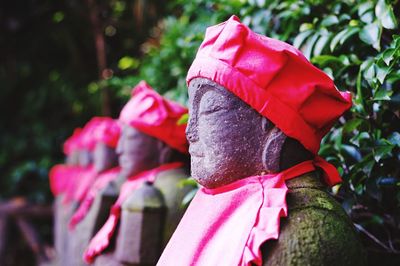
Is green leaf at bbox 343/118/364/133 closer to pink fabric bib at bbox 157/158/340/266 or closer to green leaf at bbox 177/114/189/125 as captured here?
pink fabric bib at bbox 157/158/340/266

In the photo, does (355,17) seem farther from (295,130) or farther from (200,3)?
(200,3)

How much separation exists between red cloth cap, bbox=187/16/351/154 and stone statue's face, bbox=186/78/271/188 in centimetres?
3

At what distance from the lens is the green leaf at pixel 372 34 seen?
5.42ft

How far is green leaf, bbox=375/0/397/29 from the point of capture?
1604 mm

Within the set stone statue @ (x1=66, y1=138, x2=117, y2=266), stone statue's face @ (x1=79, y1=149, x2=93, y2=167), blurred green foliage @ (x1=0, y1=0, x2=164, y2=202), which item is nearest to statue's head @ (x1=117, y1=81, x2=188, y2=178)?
stone statue @ (x1=66, y1=138, x2=117, y2=266)

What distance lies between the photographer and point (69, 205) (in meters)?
3.39

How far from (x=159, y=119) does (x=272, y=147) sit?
850 millimetres

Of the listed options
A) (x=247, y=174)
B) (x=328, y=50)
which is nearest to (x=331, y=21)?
(x=328, y=50)

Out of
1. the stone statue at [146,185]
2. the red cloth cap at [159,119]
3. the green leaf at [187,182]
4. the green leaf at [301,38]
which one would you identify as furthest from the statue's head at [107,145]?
the green leaf at [301,38]

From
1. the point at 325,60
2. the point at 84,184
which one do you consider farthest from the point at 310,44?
the point at 84,184

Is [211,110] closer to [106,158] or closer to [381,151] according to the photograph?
[381,151]

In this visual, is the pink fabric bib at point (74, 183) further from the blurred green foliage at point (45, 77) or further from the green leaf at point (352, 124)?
the green leaf at point (352, 124)

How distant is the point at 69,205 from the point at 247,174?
2.33m

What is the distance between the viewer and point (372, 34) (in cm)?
168
